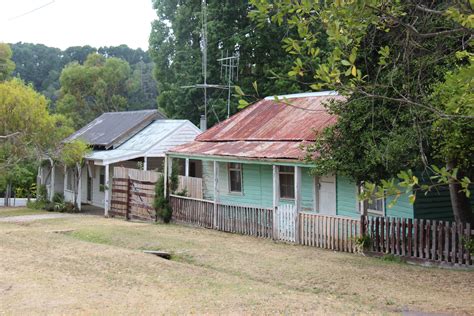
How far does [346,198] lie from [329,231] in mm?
1949

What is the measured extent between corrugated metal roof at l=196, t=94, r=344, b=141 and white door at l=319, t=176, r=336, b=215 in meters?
1.39

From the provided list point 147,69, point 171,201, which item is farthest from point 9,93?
point 147,69

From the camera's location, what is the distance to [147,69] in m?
79.6

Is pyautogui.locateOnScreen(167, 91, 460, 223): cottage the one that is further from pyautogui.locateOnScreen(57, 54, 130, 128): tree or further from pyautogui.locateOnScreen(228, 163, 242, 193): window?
pyautogui.locateOnScreen(57, 54, 130, 128): tree

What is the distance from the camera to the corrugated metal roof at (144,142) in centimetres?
2552

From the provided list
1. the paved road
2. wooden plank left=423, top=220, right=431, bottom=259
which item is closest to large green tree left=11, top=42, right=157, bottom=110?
the paved road

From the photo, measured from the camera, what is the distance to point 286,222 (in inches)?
658

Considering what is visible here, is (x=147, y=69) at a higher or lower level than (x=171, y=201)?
higher

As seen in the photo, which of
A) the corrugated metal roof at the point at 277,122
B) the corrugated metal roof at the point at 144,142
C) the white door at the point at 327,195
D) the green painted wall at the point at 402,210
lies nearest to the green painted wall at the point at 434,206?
the green painted wall at the point at 402,210

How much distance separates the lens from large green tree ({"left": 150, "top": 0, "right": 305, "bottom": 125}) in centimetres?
3597

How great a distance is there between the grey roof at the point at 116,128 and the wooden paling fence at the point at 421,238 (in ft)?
58.1

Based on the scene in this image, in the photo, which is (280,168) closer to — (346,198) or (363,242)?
(346,198)

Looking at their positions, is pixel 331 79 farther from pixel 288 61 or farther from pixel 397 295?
pixel 288 61

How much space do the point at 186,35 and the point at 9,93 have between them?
19399mm
